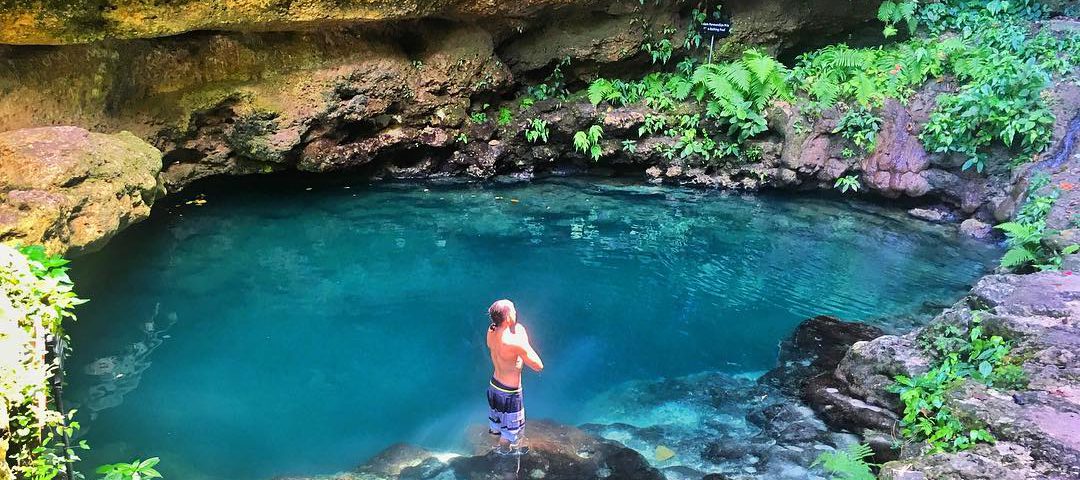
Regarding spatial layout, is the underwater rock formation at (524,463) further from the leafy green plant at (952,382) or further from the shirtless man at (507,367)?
the leafy green plant at (952,382)

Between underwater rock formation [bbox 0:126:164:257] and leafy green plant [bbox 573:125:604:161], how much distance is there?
7117mm

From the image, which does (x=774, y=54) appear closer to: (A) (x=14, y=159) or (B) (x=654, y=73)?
(B) (x=654, y=73)

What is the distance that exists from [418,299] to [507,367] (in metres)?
3.41

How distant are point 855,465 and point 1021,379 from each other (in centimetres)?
135

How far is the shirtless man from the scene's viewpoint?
5.06 metres

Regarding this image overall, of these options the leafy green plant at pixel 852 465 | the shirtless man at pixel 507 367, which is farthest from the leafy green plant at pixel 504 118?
the leafy green plant at pixel 852 465

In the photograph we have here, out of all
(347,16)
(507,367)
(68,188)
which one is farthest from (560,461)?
(347,16)

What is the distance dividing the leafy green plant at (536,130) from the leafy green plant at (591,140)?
563 millimetres

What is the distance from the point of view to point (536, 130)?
41.5 feet

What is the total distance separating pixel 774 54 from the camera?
13.2 meters

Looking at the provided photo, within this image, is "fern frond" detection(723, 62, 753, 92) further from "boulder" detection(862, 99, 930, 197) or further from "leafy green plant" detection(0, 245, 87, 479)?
"leafy green plant" detection(0, 245, 87, 479)

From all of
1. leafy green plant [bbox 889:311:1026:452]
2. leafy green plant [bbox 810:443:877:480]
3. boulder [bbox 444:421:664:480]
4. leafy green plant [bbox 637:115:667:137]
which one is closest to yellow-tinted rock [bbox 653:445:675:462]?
boulder [bbox 444:421:664:480]

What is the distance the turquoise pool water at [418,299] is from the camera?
5.99m

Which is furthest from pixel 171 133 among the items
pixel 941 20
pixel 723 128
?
pixel 941 20
